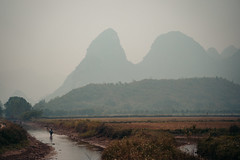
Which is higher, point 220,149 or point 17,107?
point 17,107

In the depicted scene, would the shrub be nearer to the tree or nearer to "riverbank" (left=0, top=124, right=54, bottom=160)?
"riverbank" (left=0, top=124, right=54, bottom=160)

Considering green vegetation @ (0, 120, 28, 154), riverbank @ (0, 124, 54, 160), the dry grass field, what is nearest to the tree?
the dry grass field

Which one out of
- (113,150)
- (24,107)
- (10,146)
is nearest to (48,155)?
(10,146)

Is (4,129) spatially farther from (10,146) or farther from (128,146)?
(128,146)

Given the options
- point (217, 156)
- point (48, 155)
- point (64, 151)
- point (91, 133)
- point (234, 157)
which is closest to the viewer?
point (234, 157)

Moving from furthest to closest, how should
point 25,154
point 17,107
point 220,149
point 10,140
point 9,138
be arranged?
1. point 17,107
2. point 9,138
3. point 10,140
4. point 25,154
5. point 220,149

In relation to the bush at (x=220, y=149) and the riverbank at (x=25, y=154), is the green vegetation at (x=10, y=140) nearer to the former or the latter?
the riverbank at (x=25, y=154)

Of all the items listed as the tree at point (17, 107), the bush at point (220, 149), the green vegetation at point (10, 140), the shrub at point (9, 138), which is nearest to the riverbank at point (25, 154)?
the green vegetation at point (10, 140)

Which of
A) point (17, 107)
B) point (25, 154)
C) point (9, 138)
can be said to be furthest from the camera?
point (17, 107)

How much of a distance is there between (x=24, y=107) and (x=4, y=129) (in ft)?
460

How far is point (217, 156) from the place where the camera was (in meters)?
25.6

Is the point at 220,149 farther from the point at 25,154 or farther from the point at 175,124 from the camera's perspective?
the point at 175,124

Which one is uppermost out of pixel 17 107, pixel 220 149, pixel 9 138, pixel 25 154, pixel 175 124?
pixel 17 107

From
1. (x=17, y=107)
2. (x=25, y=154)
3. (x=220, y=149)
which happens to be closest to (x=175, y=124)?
(x=25, y=154)
